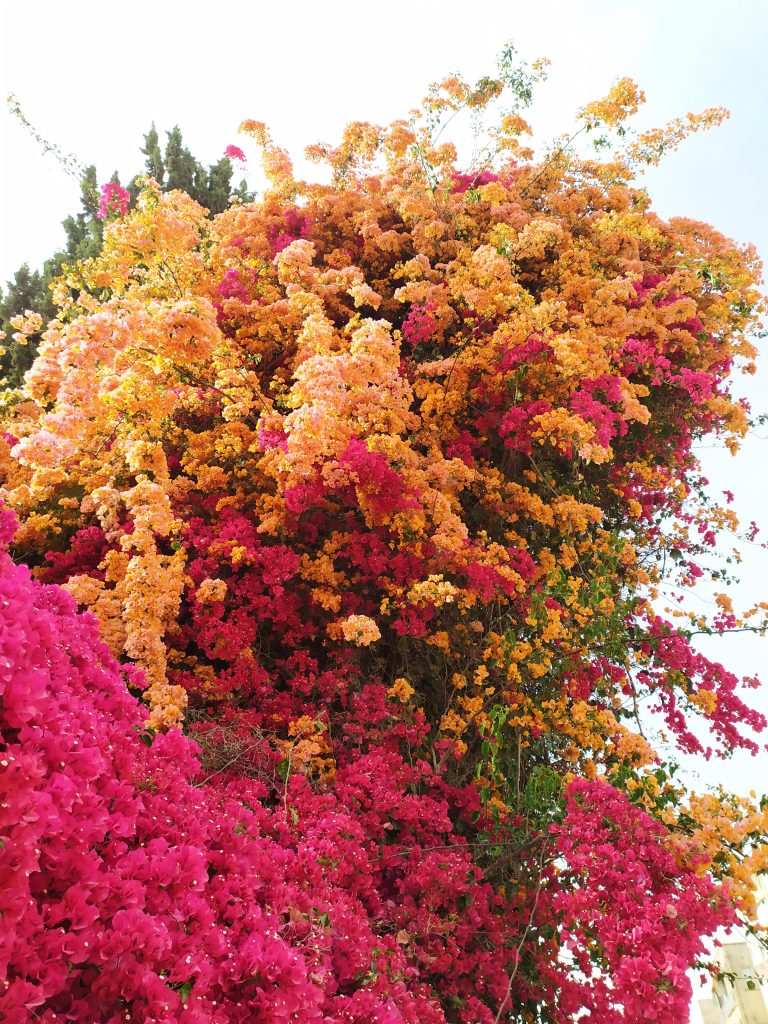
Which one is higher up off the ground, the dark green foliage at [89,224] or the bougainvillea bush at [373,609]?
the dark green foliage at [89,224]

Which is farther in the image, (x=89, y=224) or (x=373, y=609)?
(x=89, y=224)

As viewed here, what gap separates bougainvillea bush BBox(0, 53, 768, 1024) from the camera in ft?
7.14

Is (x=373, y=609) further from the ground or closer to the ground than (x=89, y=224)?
closer to the ground

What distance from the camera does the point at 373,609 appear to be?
532cm

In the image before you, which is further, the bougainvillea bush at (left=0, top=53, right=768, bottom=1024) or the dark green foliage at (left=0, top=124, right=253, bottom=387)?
the dark green foliage at (left=0, top=124, right=253, bottom=387)

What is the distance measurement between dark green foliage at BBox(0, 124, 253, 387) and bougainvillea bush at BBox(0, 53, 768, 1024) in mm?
4485

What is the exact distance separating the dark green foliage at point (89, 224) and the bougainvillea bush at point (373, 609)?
4.49 m

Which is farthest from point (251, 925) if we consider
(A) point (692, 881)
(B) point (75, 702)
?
(A) point (692, 881)

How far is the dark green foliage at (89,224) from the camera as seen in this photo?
36.8 ft

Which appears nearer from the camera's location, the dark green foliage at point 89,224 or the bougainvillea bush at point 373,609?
the bougainvillea bush at point 373,609

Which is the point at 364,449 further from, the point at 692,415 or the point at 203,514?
the point at 692,415

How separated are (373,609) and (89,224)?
409 inches

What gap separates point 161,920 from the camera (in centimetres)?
205

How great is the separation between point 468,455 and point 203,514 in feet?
7.62
